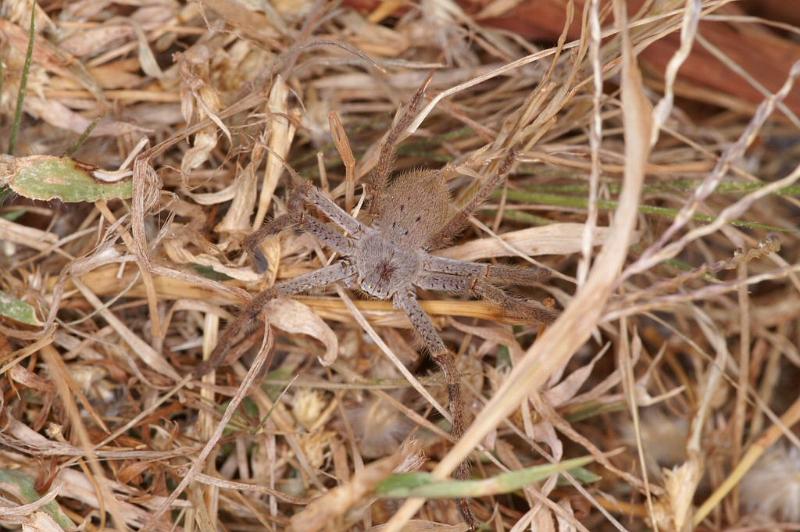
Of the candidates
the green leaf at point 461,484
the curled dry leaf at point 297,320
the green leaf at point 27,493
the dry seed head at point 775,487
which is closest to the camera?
the green leaf at point 461,484

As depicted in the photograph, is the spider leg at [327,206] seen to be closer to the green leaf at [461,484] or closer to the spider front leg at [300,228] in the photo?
the spider front leg at [300,228]

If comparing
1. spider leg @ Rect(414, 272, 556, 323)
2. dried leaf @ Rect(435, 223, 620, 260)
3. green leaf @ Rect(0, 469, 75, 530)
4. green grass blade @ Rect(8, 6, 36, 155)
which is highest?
green grass blade @ Rect(8, 6, 36, 155)

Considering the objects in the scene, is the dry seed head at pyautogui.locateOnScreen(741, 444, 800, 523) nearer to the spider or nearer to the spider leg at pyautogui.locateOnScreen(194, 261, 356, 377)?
the spider

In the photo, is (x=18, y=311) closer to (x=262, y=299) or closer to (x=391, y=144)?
(x=262, y=299)

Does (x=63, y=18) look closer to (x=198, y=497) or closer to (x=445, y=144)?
(x=445, y=144)

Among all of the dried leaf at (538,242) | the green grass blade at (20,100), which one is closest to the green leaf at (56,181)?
the green grass blade at (20,100)

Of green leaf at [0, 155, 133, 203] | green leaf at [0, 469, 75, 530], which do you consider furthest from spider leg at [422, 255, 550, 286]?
green leaf at [0, 469, 75, 530]
